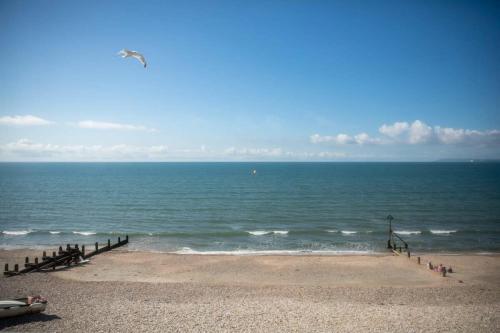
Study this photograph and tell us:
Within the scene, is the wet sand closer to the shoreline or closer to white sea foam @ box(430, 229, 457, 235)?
the shoreline

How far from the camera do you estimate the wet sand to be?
46.3ft

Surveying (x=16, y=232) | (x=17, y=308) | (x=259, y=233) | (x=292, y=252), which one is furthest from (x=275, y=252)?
(x=16, y=232)

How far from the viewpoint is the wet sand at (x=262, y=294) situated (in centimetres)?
1412

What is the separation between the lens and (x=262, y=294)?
18.9 metres

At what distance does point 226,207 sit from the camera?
5481cm

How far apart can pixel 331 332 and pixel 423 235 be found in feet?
92.9

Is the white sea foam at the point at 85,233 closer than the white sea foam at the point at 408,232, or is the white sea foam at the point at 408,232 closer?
the white sea foam at the point at 85,233

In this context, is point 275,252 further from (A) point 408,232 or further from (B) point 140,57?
(B) point 140,57

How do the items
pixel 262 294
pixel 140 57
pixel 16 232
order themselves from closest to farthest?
pixel 140 57 → pixel 262 294 → pixel 16 232

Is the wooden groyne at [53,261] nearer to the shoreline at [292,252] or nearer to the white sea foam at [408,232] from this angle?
the shoreline at [292,252]

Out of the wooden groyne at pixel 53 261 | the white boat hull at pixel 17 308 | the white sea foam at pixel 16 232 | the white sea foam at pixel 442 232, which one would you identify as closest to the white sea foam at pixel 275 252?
the wooden groyne at pixel 53 261

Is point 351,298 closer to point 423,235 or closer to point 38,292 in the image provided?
point 38,292

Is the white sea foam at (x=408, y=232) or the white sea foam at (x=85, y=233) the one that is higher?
the white sea foam at (x=85, y=233)

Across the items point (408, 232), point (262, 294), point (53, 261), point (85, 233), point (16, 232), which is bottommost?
point (408, 232)
